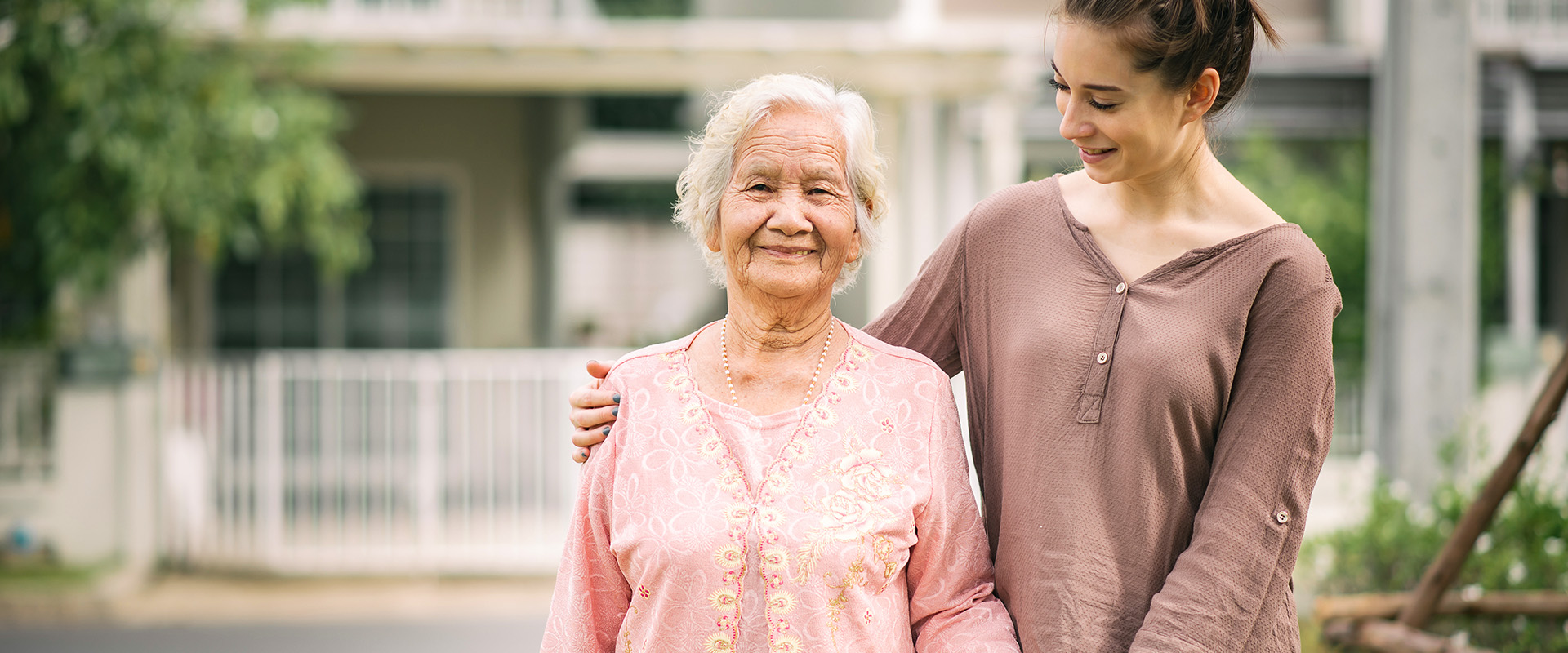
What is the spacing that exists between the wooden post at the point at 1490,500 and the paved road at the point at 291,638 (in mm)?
3776

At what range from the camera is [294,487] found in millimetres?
7172

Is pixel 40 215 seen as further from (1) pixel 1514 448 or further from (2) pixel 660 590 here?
(1) pixel 1514 448

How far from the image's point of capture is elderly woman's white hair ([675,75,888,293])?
1.78 m

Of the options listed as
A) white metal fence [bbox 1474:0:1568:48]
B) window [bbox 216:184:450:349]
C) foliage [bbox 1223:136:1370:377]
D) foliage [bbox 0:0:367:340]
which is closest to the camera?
foliage [bbox 0:0:367:340]

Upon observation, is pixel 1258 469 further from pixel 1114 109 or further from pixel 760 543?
pixel 760 543

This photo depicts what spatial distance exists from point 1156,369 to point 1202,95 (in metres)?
0.37

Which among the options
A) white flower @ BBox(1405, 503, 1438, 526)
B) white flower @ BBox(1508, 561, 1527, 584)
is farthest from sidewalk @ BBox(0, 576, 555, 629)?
white flower @ BBox(1508, 561, 1527, 584)

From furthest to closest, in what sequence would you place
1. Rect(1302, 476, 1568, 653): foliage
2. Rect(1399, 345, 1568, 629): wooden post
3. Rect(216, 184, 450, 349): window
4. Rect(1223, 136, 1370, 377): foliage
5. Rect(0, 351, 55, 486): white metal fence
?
Rect(216, 184, 450, 349): window, Rect(1223, 136, 1370, 377): foliage, Rect(0, 351, 55, 486): white metal fence, Rect(1302, 476, 1568, 653): foliage, Rect(1399, 345, 1568, 629): wooden post

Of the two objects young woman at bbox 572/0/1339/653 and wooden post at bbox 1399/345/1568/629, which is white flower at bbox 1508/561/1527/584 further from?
young woman at bbox 572/0/1339/653

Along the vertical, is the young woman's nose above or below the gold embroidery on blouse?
above

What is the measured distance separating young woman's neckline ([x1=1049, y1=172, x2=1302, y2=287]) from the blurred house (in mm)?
4086

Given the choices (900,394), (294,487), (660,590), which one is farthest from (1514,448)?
(294,487)

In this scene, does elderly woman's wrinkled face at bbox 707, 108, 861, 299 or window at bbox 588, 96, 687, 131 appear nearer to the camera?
elderly woman's wrinkled face at bbox 707, 108, 861, 299

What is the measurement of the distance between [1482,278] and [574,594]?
1018cm
